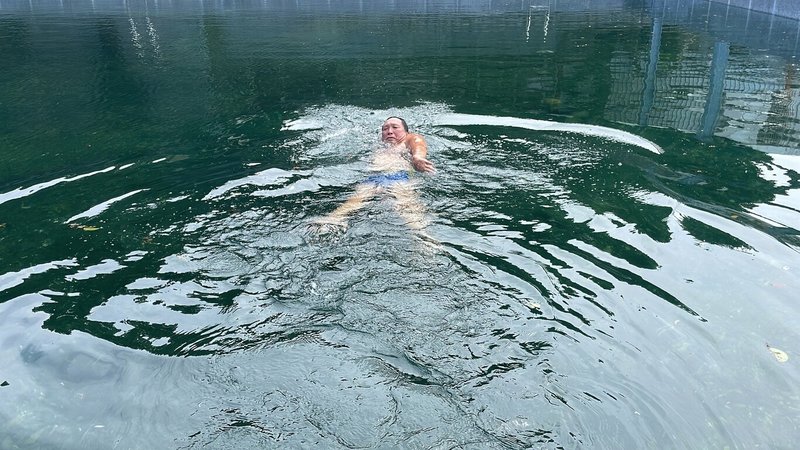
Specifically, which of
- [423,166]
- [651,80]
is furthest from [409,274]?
[651,80]

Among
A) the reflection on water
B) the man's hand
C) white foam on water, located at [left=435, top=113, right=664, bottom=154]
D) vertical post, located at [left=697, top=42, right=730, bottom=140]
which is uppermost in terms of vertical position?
vertical post, located at [left=697, top=42, right=730, bottom=140]

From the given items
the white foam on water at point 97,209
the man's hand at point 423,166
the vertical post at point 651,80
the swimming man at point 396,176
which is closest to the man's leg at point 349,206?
the swimming man at point 396,176

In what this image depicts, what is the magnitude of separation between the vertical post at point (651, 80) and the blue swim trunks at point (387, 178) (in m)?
4.46

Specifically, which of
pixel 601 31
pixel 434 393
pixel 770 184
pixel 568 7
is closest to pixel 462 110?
pixel 770 184

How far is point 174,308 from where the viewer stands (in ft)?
16.6

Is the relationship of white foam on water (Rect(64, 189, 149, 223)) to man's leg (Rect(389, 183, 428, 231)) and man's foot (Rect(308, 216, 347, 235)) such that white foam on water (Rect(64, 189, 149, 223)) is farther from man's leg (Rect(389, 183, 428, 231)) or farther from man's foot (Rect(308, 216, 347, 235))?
man's leg (Rect(389, 183, 428, 231))

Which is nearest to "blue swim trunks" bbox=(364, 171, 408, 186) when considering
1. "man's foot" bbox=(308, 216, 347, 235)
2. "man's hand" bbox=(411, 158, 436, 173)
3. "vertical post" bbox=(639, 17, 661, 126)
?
"man's hand" bbox=(411, 158, 436, 173)

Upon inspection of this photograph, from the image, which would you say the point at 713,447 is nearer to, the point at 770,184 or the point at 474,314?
the point at 474,314

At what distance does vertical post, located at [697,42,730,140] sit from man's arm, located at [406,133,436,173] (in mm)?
4030

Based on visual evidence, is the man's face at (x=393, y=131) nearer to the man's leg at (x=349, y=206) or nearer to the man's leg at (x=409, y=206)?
the man's leg at (x=349, y=206)

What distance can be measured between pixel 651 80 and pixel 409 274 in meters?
9.87

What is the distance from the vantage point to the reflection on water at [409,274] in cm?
390

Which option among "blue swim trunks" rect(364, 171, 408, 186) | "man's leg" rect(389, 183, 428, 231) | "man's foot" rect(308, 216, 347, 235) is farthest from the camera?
"blue swim trunks" rect(364, 171, 408, 186)

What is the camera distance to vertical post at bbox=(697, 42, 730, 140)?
31.6ft
